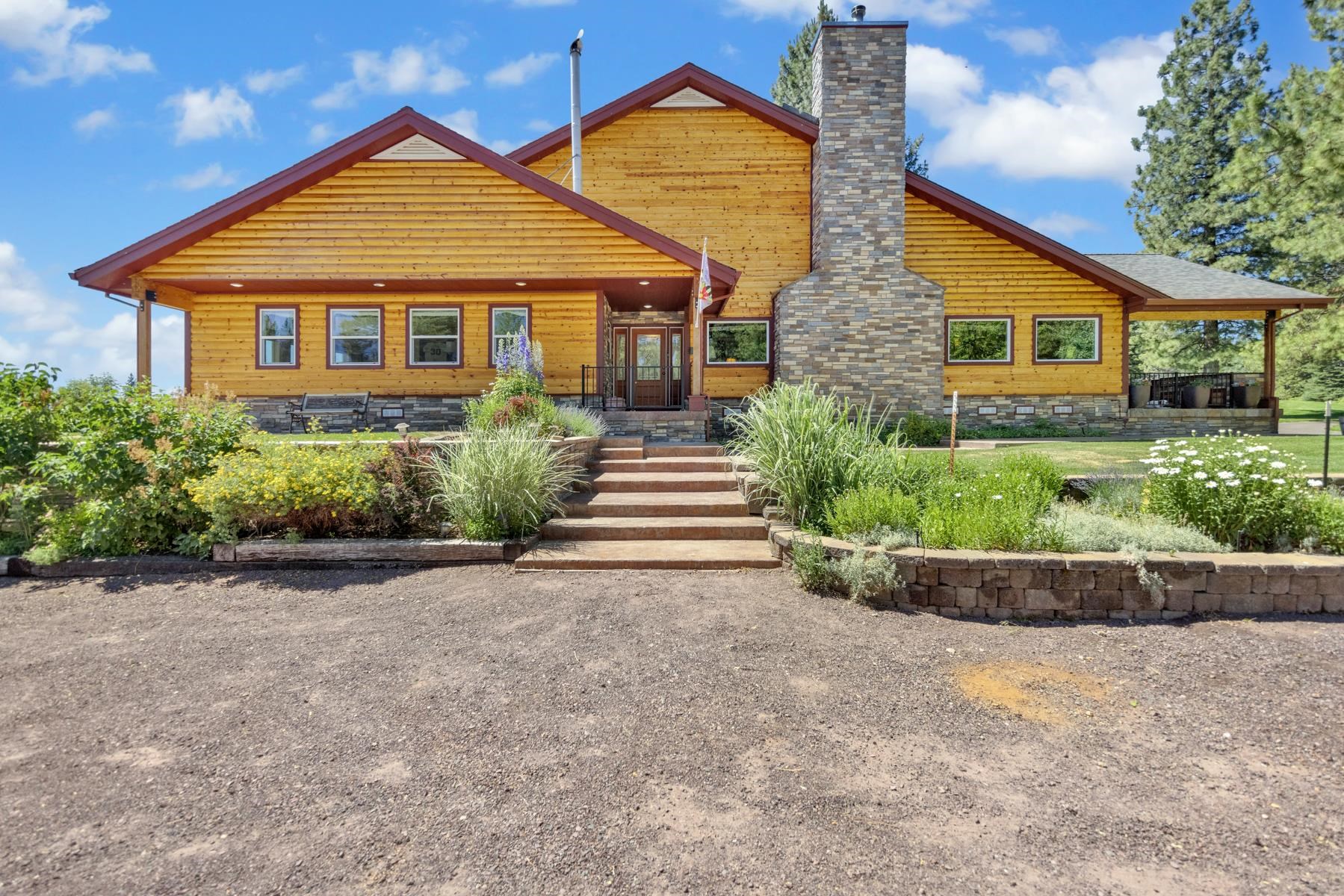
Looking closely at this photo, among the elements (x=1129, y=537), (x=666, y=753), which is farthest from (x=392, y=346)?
(x=1129, y=537)

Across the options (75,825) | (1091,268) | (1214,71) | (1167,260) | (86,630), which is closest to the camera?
(75,825)

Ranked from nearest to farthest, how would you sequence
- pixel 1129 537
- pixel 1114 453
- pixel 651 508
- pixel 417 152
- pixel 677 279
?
pixel 1129 537 → pixel 651 508 → pixel 1114 453 → pixel 417 152 → pixel 677 279

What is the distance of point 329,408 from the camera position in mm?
13195

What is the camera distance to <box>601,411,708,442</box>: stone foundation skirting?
11.1m

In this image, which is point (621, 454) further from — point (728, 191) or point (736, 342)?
point (728, 191)

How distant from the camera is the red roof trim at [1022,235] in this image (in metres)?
15.1

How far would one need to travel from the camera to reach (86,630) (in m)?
4.63

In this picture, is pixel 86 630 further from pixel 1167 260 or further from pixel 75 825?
pixel 1167 260

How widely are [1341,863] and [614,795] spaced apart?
2.53m

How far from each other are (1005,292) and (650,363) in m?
8.61

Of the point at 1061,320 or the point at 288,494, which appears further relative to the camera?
the point at 1061,320

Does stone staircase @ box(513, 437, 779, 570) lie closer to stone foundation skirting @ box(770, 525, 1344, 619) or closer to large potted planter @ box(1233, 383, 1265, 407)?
stone foundation skirting @ box(770, 525, 1344, 619)

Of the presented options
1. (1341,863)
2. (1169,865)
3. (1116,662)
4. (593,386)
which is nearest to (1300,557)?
(1116,662)

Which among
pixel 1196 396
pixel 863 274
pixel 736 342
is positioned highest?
pixel 863 274
